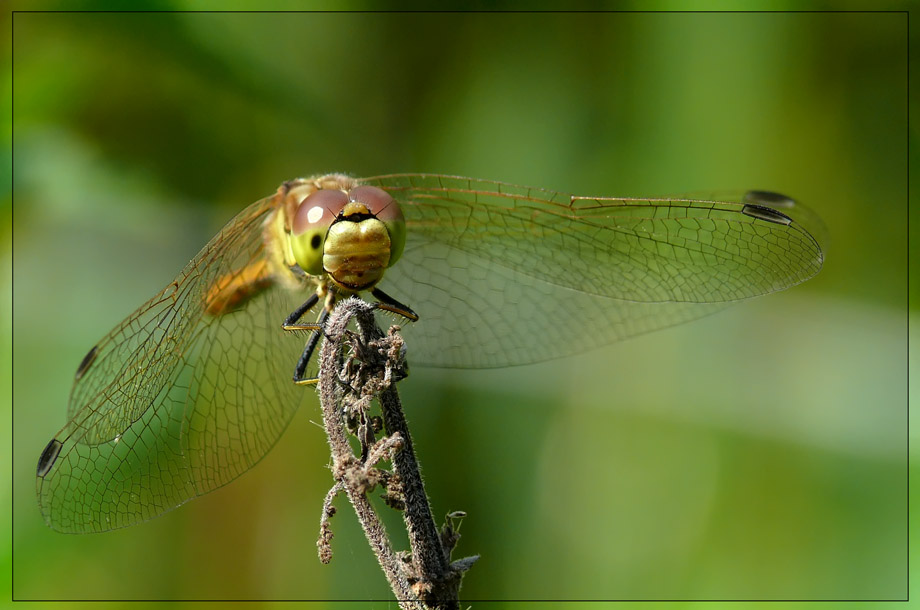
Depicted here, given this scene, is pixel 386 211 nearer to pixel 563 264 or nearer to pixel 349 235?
pixel 349 235

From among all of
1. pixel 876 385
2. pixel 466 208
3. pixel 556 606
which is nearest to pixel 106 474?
pixel 466 208

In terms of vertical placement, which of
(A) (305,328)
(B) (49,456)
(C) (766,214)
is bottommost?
(B) (49,456)

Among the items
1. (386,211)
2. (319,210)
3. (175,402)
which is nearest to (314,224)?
(319,210)

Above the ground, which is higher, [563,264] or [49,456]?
[563,264]

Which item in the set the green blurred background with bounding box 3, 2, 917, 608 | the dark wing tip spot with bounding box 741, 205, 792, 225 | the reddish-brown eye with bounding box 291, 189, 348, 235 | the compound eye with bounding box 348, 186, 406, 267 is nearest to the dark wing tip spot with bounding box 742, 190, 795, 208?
the dark wing tip spot with bounding box 741, 205, 792, 225

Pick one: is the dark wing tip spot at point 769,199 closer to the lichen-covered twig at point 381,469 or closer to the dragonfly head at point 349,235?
the dragonfly head at point 349,235

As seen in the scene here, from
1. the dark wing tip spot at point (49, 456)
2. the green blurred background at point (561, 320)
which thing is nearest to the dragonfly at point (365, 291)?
the dark wing tip spot at point (49, 456)

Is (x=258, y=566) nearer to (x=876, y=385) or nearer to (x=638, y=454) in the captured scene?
(x=638, y=454)
